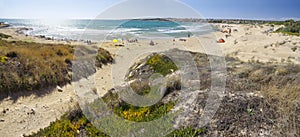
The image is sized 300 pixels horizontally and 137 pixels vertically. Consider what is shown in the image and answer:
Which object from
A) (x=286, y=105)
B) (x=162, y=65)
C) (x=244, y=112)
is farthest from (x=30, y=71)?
(x=286, y=105)

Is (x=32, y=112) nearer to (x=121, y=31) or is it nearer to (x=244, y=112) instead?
(x=244, y=112)

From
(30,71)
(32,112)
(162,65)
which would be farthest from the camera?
(162,65)

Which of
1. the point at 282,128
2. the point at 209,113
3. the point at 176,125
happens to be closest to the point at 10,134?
the point at 176,125

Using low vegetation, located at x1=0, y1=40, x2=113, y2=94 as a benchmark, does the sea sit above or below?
above

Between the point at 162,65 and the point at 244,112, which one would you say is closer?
the point at 244,112

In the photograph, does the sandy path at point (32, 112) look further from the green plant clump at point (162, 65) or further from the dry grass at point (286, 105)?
the dry grass at point (286, 105)

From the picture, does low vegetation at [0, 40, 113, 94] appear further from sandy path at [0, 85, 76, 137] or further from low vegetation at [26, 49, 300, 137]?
low vegetation at [26, 49, 300, 137]

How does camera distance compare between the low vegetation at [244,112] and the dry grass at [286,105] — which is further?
the low vegetation at [244,112]

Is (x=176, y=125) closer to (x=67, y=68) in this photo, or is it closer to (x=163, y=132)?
(x=163, y=132)

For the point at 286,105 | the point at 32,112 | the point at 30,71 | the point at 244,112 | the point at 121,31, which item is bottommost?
the point at 32,112

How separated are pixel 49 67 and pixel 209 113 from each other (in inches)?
344

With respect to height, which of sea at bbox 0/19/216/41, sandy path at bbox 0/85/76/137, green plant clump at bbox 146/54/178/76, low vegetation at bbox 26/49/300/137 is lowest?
sandy path at bbox 0/85/76/137

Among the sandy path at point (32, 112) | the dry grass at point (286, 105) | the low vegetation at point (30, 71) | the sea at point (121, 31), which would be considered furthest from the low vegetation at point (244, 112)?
the sea at point (121, 31)

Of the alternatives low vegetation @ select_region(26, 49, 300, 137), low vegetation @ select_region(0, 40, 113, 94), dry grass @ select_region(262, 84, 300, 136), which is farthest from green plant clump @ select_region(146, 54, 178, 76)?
dry grass @ select_region(262, 84, 300, 136)
